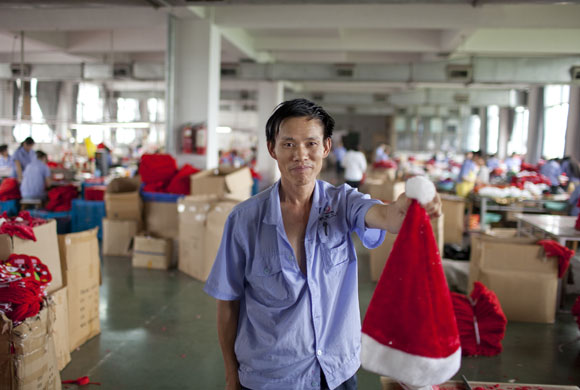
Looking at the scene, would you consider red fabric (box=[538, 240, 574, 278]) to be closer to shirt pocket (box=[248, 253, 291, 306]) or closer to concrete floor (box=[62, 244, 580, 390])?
concrete floor (box=[62, 244, 580, 390])

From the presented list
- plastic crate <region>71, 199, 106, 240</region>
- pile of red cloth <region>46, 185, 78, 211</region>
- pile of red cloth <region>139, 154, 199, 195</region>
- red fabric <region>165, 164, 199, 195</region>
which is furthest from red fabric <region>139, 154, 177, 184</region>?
pile of red cloth <region>46, 185, 78, 211</region>

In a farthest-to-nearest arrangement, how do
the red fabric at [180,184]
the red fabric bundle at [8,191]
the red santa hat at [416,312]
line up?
the red fabric bundle at [8,191]
the red fabric at [180,184]
the red santa hat at [416,312]

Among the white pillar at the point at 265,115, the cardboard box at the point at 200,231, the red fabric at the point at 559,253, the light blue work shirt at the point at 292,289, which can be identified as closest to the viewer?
the light blue work shirt at the point at 292,289

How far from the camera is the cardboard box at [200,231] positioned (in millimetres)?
4992

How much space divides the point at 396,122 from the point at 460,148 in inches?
145

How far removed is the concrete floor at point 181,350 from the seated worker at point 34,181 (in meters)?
3.52

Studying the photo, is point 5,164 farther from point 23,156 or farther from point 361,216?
point 361,216

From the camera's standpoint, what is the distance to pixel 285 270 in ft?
4.58

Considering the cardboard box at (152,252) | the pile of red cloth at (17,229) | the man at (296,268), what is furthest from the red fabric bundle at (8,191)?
the man at (296,268)

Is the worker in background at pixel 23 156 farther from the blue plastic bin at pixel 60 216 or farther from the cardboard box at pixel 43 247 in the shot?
the cardboard box at pixel 43 247

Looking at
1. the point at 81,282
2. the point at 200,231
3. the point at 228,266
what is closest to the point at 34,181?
the point at 200,231

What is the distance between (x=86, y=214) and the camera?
22.4 feet

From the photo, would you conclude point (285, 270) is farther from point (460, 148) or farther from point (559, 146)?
point (460, 148)

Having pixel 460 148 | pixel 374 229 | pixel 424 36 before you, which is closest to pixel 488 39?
pixel 424 36
